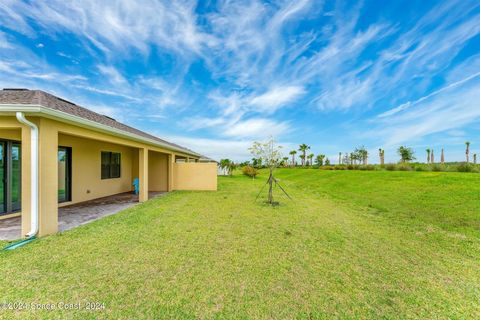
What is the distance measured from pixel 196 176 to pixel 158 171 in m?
2.49

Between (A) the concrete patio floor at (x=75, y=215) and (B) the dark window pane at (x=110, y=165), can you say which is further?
(B) the dark window pane at (x=110, y=165)

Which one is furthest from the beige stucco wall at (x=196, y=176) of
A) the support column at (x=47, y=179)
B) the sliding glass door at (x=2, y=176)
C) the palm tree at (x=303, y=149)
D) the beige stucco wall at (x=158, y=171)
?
the palm tree at (x=303, y=149)

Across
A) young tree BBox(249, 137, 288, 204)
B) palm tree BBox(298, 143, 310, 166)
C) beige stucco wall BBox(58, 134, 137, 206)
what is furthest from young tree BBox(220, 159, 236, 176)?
palm tree BBox(298, 143, 310, 166)

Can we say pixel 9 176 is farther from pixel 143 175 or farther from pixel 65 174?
pixel 143 175

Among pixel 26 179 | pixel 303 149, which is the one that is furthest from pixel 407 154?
pixel 26 179

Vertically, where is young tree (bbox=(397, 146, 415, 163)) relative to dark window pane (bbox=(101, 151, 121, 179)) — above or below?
above

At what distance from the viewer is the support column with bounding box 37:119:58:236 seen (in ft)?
14.6

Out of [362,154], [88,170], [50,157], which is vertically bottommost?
[88,170]

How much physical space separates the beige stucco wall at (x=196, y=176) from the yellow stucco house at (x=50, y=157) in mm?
2831

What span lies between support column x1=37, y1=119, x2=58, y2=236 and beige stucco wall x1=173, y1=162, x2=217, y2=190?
8544 millimetres

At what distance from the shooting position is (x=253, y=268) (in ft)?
10.9

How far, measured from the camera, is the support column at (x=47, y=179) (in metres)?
4.45

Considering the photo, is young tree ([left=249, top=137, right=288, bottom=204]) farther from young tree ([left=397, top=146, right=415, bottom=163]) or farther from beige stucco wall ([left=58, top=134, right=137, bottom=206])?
young tree ([left=397, top=146, right=415, bottom=163])

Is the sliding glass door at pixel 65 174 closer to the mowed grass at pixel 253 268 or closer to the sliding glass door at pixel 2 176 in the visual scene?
the sliding glass door at pixel 2 176
